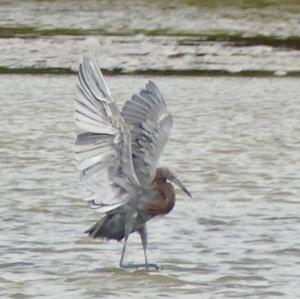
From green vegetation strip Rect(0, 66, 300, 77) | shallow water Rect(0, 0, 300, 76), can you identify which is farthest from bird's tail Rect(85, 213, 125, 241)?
shallow water Rect(0, 0, 300, 76)

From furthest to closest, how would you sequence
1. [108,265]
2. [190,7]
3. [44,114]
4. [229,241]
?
[190,7]
[44,114]
[229,241]
[108,265]

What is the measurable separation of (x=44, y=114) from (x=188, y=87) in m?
3.91

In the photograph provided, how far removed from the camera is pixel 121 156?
8047 mm

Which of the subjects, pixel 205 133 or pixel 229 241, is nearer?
pixel 229 241

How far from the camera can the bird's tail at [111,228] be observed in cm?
837

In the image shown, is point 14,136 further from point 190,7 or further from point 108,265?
point 190,7

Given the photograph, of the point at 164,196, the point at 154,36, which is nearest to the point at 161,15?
the point at 154,36

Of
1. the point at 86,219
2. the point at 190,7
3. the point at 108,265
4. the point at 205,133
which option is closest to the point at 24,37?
the point at 190,7

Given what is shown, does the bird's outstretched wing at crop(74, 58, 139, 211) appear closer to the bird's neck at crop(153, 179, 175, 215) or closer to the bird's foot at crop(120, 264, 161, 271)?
the bird's neck at crop(153, 179, 175, 215)

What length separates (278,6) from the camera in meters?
30.2

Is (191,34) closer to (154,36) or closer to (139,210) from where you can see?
(154,36)

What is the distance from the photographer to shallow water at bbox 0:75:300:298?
8.00m

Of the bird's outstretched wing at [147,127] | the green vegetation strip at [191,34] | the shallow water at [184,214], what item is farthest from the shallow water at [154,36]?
the bird's outstretched wing at [147,127]

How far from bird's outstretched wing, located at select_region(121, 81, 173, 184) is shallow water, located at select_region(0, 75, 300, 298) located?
0.61 m
